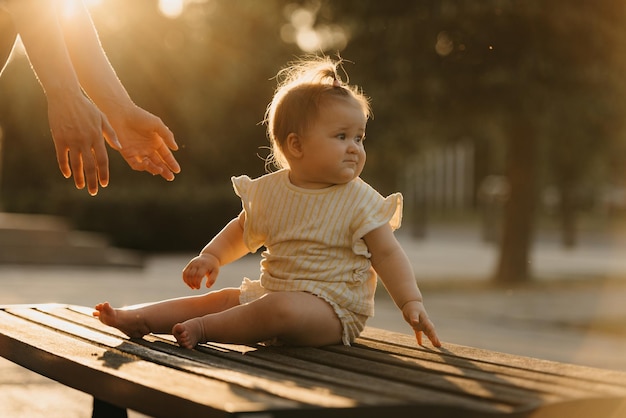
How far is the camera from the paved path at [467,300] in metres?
5.63

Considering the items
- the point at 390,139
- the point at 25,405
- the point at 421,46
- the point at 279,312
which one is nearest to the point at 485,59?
the point at 421,46

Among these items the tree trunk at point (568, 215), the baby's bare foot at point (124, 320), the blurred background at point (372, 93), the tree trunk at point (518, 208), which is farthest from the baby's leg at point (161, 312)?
the tree trunk at point (568, 215)

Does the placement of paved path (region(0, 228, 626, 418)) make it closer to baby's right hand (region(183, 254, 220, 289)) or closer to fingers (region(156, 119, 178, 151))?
baby's right hand (region(183, 254, 220, 289))

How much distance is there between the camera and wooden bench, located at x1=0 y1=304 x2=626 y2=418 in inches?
70.3

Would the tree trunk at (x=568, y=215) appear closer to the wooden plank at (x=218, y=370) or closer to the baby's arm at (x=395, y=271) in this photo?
the baby's arm at (x=395, y=271)

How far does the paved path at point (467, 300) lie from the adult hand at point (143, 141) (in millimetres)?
1903

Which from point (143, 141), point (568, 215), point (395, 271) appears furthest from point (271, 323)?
point (568, 215)

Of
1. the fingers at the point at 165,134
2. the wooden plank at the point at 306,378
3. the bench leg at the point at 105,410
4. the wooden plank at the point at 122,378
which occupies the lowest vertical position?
the bench leg at the point at 105,410

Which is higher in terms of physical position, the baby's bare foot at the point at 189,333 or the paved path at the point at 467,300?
→ the paved path at the point at 467,300

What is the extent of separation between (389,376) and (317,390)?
12.7 inches

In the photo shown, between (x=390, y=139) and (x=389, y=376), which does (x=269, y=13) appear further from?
(x=389, y=376)

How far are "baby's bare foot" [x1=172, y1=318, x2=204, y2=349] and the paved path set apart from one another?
6.63 feet

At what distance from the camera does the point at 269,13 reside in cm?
1341

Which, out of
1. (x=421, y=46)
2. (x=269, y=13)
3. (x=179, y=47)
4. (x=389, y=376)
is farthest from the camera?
(x=179, y=47)
